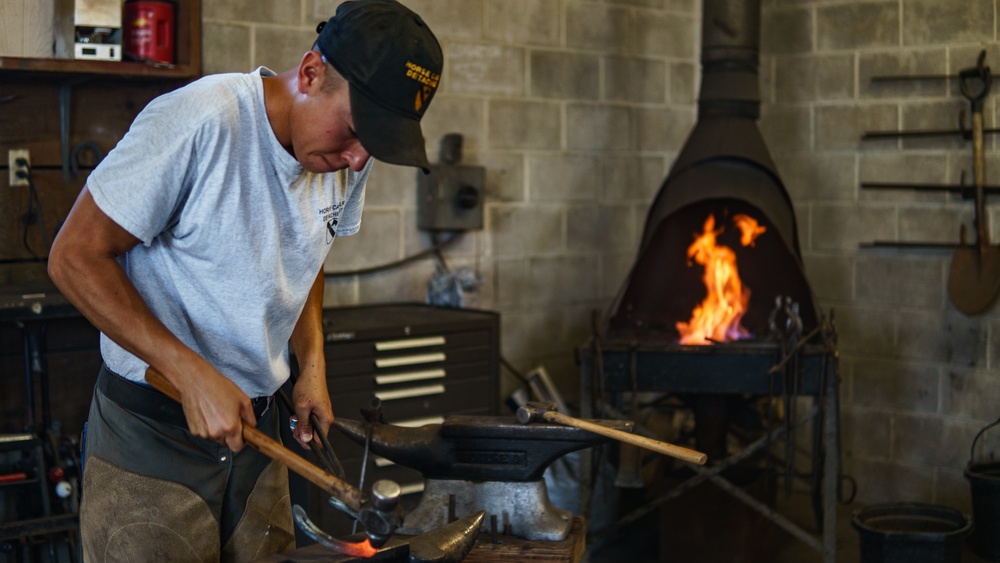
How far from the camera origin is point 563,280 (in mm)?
4289

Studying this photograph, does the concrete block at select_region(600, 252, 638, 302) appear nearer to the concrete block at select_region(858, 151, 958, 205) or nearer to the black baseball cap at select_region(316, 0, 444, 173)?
the concrete block at select_region(858, 151, 958, 205)

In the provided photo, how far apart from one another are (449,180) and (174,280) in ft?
7.24

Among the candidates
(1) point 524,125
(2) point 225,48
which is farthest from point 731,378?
(2) point 225,48

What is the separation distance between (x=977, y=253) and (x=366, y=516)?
3182 millimetres

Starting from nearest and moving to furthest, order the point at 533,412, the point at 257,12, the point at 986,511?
the point at 533,412 < the point at 257,12 < the point at 986,511

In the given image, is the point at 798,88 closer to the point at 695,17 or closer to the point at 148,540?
the point at 695,17

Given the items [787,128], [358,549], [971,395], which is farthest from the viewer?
[787,128]

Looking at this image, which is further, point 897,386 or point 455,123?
point 897,386

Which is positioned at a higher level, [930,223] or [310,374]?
[930,223]

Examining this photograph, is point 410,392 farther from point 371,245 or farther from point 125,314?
point 125,314

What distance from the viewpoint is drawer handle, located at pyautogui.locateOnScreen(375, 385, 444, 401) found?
323cm

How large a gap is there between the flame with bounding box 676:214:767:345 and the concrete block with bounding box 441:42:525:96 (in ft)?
2.95

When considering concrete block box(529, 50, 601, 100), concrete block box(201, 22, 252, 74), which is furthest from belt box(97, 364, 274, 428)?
concrete block box(529, 50, 601, 100)

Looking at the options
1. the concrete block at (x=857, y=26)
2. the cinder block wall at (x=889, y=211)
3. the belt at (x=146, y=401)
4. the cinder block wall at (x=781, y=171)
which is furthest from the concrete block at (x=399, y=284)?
the belt at (x=146, y=401)
